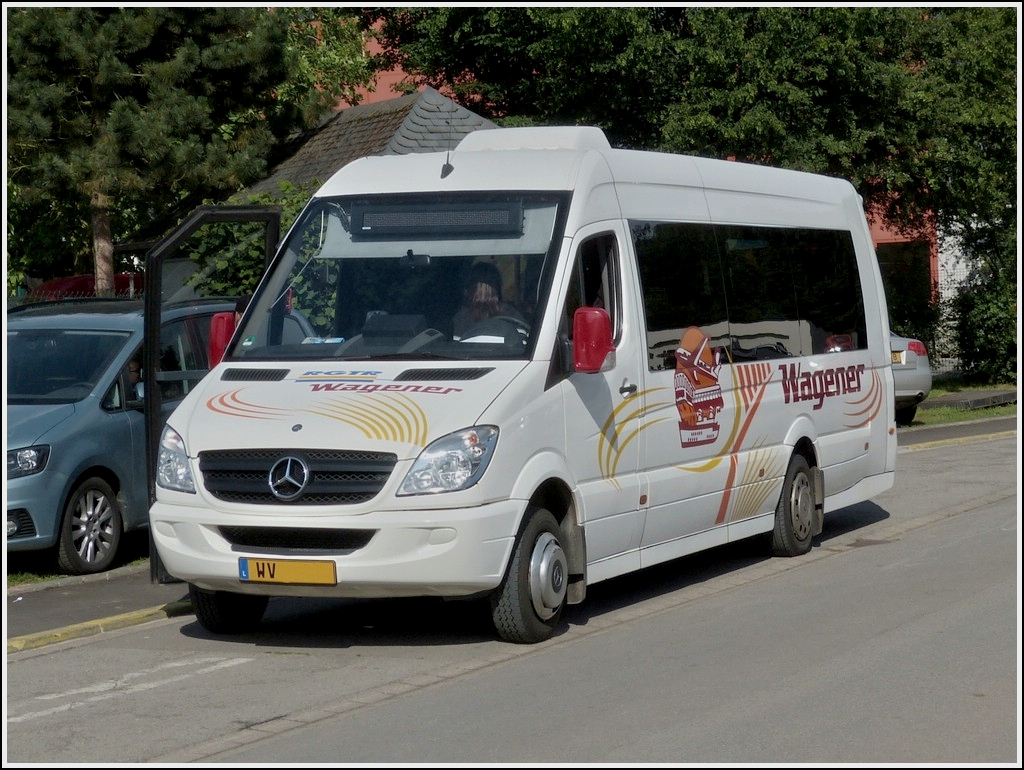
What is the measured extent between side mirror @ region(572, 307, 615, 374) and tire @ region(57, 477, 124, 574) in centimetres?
416

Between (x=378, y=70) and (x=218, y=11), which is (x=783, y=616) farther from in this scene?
(x=378, y=70)

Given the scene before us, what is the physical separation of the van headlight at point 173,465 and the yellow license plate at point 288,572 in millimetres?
554

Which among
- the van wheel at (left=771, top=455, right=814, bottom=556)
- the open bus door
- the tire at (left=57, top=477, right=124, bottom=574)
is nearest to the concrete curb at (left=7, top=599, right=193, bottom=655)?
the open bus door

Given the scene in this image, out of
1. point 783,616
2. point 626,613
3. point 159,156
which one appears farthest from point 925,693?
point 159,156

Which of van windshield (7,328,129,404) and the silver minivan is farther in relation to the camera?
van windshield (7,328,129,404)

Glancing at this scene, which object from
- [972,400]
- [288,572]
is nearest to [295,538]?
[288,572]

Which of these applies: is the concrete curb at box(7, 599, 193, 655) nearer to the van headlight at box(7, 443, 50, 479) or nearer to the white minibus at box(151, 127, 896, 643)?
the white minibus at box(151, 127, 896, 643)

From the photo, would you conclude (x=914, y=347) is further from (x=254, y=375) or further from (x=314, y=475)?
(x=314, y=475)

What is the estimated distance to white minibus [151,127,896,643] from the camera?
316 inches

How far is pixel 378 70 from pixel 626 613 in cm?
2711

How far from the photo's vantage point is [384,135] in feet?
72.2

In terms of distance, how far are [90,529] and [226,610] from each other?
248 centimetres

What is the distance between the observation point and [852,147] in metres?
24.6

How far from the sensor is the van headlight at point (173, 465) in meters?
8.44
